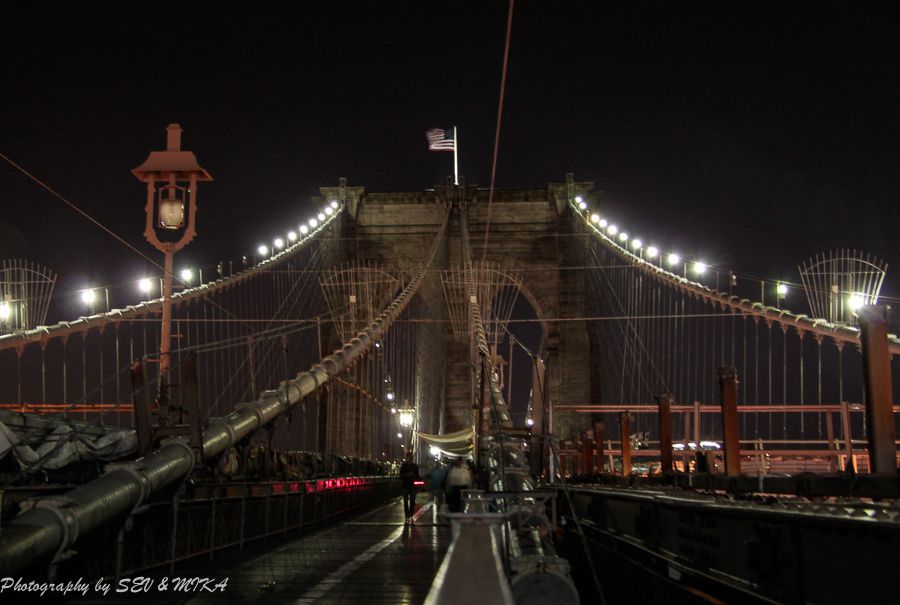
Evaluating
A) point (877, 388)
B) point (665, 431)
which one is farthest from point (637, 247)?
point (877, 388)

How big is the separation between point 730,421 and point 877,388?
Result: 394cm

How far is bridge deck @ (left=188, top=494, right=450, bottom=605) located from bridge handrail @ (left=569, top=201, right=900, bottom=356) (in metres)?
4.50

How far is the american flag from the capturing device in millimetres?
36781

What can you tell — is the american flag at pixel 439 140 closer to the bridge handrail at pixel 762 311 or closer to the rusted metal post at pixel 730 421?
the bridge handrail at pixel 762 311

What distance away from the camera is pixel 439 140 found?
122 ft

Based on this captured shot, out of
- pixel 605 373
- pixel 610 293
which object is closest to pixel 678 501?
pixel 605 373

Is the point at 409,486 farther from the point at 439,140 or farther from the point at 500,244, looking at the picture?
the point at 500,244

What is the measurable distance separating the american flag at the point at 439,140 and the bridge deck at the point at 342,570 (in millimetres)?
26515

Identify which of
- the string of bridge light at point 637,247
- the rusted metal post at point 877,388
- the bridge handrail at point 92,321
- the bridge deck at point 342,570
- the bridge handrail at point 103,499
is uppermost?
the string of bridge light at point 637,247

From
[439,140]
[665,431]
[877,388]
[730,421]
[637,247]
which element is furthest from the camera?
[439,140]

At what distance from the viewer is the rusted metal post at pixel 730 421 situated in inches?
429

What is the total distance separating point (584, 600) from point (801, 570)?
17.7 ft

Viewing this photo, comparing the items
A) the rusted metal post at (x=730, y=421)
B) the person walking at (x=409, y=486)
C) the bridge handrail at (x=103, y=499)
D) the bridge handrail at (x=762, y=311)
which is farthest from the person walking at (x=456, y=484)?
the bridge handrail at (x=762, y=311)

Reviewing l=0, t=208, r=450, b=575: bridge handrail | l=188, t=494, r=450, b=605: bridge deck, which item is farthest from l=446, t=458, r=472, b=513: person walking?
l=0, t=208, r=450, b=575: bridge handrail
